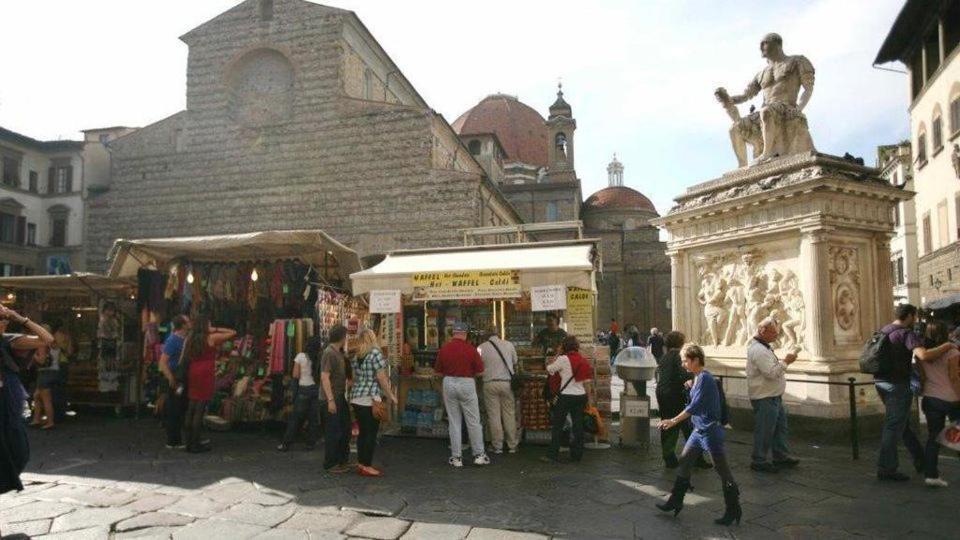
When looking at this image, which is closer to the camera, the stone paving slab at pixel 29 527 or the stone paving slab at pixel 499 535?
the stone paving slab at pixel 499 535

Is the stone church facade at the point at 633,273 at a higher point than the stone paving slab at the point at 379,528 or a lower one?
higher

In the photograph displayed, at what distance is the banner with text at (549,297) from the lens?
321 inches

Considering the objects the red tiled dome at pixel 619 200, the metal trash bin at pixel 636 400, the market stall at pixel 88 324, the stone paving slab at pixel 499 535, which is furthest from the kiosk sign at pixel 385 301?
the red tiled dome at pixel 619 200

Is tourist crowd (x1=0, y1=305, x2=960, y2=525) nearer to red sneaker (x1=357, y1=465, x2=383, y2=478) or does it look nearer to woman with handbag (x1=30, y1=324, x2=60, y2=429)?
red sneaker (x1=357, y1=465, x2=383, y2=478)

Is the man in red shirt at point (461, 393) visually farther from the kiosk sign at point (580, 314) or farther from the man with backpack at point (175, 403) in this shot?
the man with backpack at point (175, 403)

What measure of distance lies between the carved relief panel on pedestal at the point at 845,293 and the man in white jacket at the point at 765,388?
223cm

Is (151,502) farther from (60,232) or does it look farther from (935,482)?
(60,232)

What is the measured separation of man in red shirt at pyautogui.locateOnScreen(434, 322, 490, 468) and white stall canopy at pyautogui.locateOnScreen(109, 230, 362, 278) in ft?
9.32

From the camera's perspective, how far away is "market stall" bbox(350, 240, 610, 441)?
8414 mm

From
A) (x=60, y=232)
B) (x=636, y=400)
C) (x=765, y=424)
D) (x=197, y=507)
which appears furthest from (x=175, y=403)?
(x=60, y=232)

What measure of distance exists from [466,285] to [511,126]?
1513 inches

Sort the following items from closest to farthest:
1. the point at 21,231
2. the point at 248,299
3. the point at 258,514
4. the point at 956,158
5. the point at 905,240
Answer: the point at 258,514 < the point at 248,299 < the point at 956,158 < the point at 905,240 < the point at 21,231

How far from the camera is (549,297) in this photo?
827 cm

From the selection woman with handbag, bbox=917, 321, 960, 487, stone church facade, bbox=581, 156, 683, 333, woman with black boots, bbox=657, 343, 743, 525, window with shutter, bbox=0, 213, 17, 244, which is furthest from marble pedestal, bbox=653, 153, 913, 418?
window with shutter, bbox=0, 213, 17, 244
